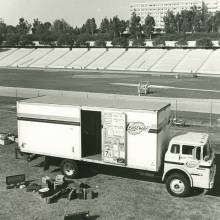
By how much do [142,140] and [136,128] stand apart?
1.92 feet

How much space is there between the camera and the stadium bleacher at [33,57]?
331ft

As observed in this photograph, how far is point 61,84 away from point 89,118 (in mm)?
40525

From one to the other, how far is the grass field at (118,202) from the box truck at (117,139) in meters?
0.83

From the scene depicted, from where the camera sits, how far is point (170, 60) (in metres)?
87.8

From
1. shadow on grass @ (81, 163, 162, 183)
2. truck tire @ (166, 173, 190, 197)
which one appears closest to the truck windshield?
truck tire @ (166, 173, 190, 197)

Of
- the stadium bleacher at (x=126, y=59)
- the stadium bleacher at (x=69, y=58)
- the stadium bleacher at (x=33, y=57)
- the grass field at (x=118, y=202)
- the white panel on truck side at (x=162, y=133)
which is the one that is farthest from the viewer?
the stadium bleacher at (x=33, y=57)

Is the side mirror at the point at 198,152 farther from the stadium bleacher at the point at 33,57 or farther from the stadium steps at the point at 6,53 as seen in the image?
the stadium steps at the point at 6,53

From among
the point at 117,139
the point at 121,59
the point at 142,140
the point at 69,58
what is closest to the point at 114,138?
the point at 117,139

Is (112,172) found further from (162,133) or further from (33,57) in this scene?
(33,57)

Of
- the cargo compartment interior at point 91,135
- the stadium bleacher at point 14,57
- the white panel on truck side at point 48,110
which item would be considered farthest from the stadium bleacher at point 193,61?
the white panel on truck side at point 48,110

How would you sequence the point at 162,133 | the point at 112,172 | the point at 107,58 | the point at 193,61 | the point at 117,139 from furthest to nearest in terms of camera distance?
the point at 107,58, the point at 193,61, the point at 112,172, the point at 117,139, the point at 162,133

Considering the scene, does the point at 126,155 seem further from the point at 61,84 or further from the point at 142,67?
the point at 142,67

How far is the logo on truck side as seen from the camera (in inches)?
642

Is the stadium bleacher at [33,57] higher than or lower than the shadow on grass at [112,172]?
higher
